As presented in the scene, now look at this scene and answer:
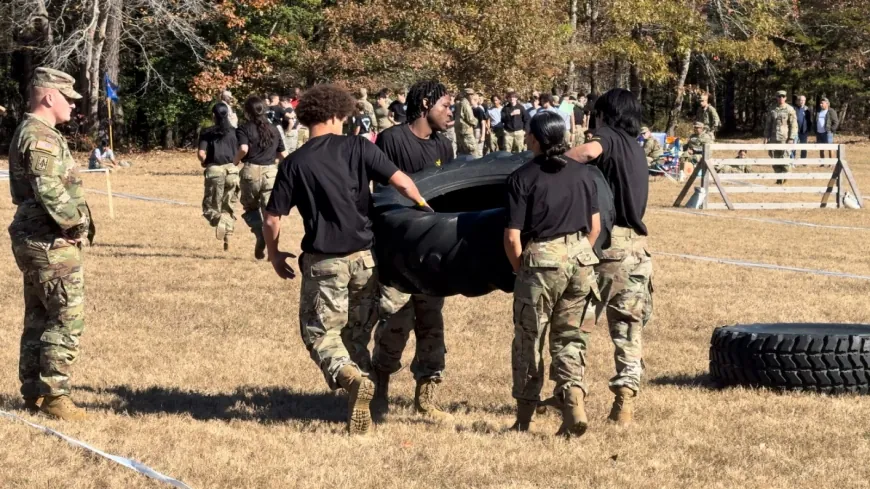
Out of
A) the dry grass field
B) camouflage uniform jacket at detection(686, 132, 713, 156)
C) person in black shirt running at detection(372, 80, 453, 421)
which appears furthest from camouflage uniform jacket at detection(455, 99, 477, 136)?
person in black shirt running at detection(372, 80, 453, 421)

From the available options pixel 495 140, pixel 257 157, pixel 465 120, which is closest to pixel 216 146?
pixel 257 157

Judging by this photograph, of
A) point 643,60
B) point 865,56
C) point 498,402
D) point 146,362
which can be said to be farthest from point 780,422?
point 865,56

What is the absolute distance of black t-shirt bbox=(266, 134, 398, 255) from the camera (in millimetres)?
6000

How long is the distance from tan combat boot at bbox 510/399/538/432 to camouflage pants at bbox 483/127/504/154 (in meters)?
22.4

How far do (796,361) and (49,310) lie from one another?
4299mm

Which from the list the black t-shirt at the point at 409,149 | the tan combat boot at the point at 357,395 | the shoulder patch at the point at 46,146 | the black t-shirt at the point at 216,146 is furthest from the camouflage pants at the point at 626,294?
the black t-shirt at the point at 216,146

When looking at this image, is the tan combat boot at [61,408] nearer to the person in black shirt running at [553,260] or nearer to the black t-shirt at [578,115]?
the person in black shirt running at [553,260]

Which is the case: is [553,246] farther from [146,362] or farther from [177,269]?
[177,269]

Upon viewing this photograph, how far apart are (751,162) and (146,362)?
621 inches

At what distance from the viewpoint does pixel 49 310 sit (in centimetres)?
636

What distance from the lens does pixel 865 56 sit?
49.9 metres

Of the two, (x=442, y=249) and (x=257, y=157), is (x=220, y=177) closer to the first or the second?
(x=257, y=157)

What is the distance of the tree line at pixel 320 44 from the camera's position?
34.8 metres

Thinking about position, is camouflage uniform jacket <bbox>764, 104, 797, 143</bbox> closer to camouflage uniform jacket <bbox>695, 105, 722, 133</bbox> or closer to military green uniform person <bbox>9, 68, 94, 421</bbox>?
camouflage uniform jacket <bbox>695, 105, 722, 133</bbox>
